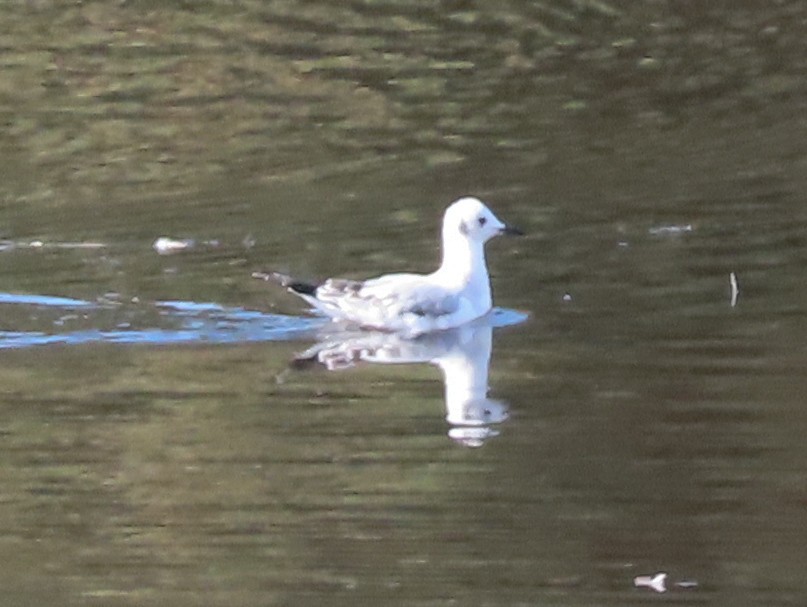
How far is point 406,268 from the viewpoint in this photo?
1279 centimetres

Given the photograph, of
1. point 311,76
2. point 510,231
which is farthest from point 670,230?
point 311,76

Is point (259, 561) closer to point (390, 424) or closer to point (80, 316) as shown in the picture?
point (390, 424)

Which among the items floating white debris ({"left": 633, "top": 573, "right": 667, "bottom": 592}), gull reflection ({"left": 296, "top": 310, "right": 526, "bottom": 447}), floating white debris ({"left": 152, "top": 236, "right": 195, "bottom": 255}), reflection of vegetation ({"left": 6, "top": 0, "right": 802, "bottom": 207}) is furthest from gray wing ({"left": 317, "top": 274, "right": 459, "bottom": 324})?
floating white debris ({"left": 633, "top": 573, "right": 667, "bottom": 592})

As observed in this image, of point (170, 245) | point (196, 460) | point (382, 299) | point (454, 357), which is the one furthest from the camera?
point (170, 245)

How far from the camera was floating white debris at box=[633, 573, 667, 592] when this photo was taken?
7.40 m

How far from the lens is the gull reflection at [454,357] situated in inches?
377

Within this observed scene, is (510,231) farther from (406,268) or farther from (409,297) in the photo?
(409,297)

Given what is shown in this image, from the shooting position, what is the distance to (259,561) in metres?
7.73

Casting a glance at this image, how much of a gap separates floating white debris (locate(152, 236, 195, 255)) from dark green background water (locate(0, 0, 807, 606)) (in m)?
0.15

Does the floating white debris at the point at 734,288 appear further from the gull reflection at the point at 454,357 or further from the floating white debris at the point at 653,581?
the floating white debris at the point at 653,581

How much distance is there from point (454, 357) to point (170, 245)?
8.81ft

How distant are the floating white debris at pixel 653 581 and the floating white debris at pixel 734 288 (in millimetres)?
4024

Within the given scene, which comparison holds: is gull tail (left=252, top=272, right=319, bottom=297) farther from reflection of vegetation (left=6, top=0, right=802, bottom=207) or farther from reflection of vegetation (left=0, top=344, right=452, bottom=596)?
reflection of vegetation (left=6, top=0, right=802, bottom=207)

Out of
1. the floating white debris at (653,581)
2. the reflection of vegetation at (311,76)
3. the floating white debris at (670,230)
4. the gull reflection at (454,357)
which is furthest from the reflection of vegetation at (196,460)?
the reflection of vegetation at (311,76)
